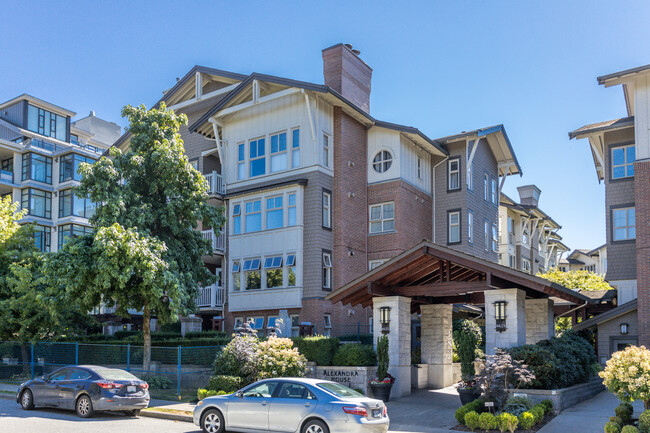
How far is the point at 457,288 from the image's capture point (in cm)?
1962

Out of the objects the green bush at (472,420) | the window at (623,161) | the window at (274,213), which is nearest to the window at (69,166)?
the window at (274,213)

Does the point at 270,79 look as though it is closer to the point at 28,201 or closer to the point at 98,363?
the point at 98,363

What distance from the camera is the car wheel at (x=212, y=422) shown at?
563 inches

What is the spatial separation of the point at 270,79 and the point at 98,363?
14.4 metres

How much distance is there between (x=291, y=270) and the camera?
2923cm

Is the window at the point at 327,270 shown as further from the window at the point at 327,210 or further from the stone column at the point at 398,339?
the stone column at the point at 398,339

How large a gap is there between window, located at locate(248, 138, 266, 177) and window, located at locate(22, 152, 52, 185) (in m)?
27.9

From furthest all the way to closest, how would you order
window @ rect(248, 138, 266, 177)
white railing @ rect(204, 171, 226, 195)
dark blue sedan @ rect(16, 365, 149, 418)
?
white railing @ rect(204, 171, 226, 195) → window @ rect(248, 138, 266, 177) → dark blue sedan @ rect(16, 365, 149, 418)

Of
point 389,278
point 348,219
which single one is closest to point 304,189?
point 348,219

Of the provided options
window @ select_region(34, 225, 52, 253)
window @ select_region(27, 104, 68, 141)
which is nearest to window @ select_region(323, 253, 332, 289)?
window @ select_region(34, 225, 52, 253)

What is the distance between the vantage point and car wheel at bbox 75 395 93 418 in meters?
16.7

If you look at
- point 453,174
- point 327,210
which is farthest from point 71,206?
point 453,174

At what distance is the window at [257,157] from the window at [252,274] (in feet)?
14.0

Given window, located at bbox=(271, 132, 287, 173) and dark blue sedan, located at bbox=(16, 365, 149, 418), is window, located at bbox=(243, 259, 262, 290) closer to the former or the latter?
window, located at bbox=(271, 132, 287, 173)
